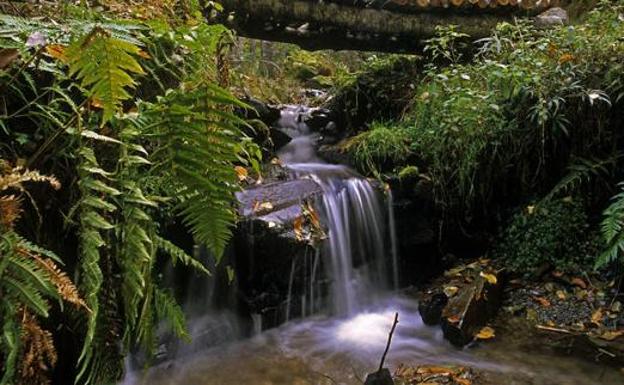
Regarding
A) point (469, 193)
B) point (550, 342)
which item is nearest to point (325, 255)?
point (469, 193)

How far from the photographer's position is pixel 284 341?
4.45 m

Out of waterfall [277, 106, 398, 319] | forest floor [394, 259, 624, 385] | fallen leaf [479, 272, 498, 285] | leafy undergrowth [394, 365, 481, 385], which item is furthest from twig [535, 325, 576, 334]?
waterfall [277, 106, 398, 319]

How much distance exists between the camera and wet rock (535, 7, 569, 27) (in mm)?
6746

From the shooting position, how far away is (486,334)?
172 inches

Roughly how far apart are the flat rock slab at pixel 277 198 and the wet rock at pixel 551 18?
4.15m

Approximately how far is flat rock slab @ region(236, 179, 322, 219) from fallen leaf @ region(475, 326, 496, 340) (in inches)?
78.7

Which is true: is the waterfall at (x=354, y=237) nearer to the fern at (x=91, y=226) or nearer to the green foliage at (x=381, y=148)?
the green foliage at (x=381, y=148)

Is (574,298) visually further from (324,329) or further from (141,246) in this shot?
(141,246)

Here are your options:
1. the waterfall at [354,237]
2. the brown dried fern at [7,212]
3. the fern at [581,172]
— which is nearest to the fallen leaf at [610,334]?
the fern at [581,172]

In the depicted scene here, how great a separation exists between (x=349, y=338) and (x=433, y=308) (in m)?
0.90

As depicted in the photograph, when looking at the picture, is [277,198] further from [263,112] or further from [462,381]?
[462,381]

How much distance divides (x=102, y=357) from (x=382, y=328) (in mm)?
3425

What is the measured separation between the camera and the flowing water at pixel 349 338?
3.73 meters

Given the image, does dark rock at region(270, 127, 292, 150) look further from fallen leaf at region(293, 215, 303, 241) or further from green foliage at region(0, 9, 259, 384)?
green foliage at region(0, 9, 259, 384)
